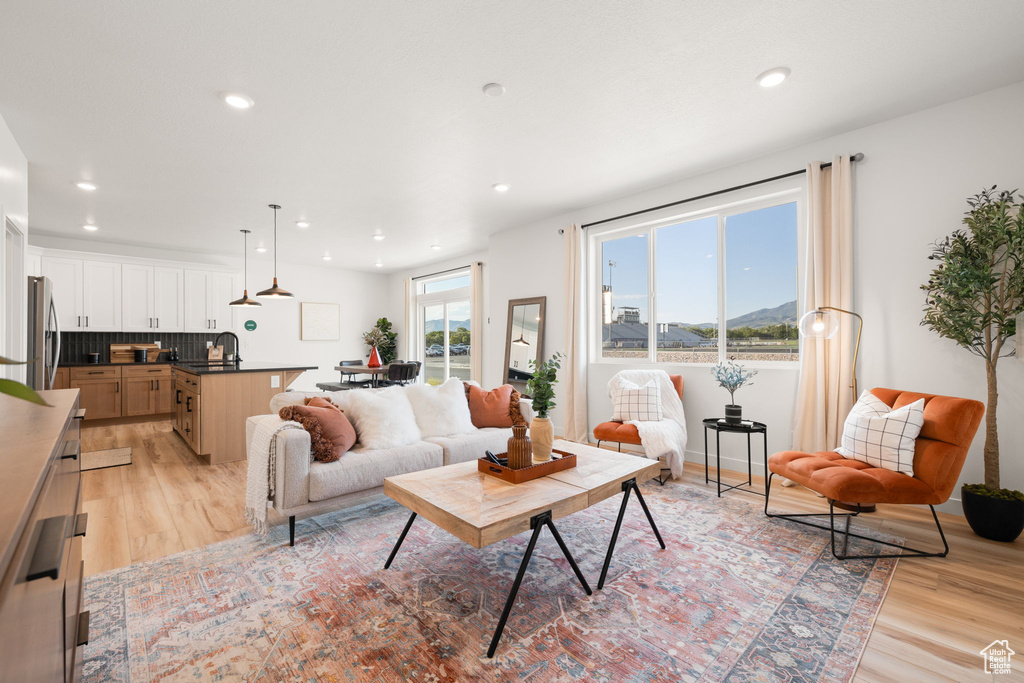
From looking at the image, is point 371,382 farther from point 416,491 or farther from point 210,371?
point 416,491

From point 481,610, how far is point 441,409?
5.82 ft

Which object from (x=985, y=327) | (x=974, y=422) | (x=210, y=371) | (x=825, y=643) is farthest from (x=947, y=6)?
(x=210, y=371)

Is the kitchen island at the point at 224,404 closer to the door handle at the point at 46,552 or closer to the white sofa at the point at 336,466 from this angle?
the white sofa at the point at 336,466

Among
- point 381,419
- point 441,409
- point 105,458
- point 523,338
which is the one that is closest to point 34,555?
point 381,419

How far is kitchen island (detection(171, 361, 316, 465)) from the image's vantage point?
4363 millimetres

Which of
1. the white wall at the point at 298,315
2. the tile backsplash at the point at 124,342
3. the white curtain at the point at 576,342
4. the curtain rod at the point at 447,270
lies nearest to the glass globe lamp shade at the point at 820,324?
the white curtain at the point at 576,342

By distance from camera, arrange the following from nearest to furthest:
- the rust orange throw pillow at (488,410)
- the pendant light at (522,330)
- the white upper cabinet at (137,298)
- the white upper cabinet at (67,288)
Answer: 1. the rust orange throw pillow at (488,410)
2. the pendant light at (522,330)
3. the white upper cabinet at (67,288)
4. the white upper cabinet at (137,298)

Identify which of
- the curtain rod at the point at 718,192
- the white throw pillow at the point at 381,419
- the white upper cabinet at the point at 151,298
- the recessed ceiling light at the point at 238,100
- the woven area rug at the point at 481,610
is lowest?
the woven area rug at the point at 481,610

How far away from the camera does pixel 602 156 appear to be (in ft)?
12.8

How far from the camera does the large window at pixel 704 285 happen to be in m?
3.99

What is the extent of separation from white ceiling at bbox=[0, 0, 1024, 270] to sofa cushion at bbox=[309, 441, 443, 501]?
2.28 meters

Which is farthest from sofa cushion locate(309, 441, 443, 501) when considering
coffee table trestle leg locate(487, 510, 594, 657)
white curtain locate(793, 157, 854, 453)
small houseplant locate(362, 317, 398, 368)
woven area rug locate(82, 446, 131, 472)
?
small houseplant locate(362, 317, 398, 368)

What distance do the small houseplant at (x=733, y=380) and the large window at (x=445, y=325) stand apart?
Result: 4.60m

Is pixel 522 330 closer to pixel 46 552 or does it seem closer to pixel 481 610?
pixel 481 610
